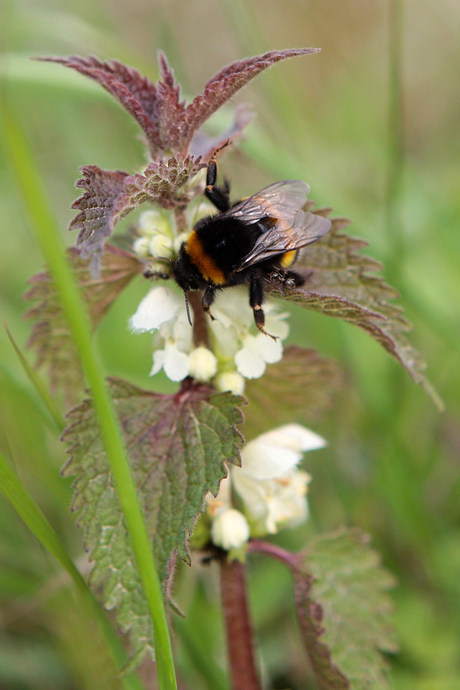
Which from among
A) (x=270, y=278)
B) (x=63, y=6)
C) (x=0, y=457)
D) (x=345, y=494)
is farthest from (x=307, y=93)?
(x=0, y=457)

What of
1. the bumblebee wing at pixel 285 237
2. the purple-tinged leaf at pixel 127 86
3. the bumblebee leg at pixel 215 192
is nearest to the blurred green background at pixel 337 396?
the purple-tinged leaf at pixel 127 86

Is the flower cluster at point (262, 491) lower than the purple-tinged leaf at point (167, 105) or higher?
lower

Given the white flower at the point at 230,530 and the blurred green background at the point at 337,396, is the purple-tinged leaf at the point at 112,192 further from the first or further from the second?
the white flower at the point at 230,530

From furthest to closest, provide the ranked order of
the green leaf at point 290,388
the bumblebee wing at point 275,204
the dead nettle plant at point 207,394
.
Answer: the green leaf at point 290,388 → the bumblebee wing at point 275,204 → the dead nettle plant at point 207,394

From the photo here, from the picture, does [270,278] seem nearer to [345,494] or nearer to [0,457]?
[0,457]

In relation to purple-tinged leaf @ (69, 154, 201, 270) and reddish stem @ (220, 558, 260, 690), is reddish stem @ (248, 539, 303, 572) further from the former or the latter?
purple-tinged leaf @ (69, 154, 201, 270)

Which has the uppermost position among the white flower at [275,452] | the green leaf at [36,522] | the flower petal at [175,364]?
the flower petal at [175,364]

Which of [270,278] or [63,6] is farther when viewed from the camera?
[63,6]
